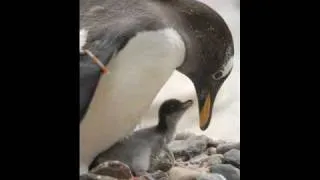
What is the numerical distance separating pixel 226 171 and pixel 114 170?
1.20 feet

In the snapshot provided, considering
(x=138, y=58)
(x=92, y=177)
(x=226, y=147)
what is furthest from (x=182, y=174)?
(x=138, y=58)

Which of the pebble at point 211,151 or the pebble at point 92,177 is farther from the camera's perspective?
the pebble at point 211,151

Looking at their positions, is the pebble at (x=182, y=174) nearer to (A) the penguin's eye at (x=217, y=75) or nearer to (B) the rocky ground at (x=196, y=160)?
(B) the rocky ground at (x=196, y=160)

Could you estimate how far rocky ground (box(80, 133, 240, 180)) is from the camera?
141cm

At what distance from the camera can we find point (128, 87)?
54.6 inches

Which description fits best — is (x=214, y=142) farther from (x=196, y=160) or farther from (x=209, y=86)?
(x=209, y=86)

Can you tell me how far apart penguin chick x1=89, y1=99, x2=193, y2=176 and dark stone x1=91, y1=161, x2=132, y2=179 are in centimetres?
1

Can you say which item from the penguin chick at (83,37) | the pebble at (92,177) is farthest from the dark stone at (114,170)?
the penguin chick at (83,37)

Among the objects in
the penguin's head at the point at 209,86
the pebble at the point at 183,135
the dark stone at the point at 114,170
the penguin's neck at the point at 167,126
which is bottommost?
the dark stone at the point at 114,170

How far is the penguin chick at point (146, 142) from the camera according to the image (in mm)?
1378
